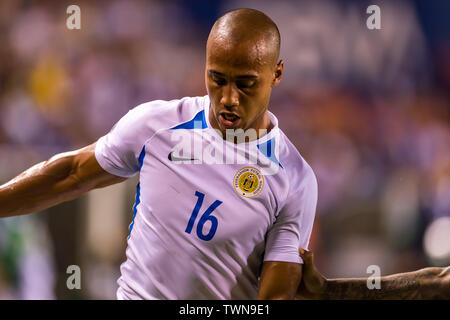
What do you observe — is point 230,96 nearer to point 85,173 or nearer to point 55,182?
point 85,173

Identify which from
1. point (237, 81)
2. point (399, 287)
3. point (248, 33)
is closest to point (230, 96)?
point (237, 81)

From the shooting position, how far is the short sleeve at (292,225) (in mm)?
2299

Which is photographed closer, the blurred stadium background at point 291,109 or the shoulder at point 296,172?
the shoulder at point 296,172

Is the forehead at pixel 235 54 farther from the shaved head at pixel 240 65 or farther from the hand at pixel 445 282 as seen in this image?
the hand at pixel 445 282

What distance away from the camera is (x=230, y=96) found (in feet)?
7.13

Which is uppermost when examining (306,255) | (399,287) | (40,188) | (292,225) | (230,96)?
(230,96)

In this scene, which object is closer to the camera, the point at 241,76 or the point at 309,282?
the point at 241,76

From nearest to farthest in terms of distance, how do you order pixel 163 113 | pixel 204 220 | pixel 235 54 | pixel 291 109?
pixel 235 54
pixel 204 220
pixel 163 113
pixel 291 109

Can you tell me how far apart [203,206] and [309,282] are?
0.55 meters

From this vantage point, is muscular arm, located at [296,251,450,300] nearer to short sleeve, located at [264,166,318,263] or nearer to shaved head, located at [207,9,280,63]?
short sleeve, located at [264,166,318,263]

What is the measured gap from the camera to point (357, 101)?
4605 mm

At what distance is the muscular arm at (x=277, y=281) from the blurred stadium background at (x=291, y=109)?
6.39ft

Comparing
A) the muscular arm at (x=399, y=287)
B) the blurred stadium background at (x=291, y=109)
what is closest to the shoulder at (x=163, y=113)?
the muscular arm at (x=399, y=287)

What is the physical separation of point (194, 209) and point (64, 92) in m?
2.79
